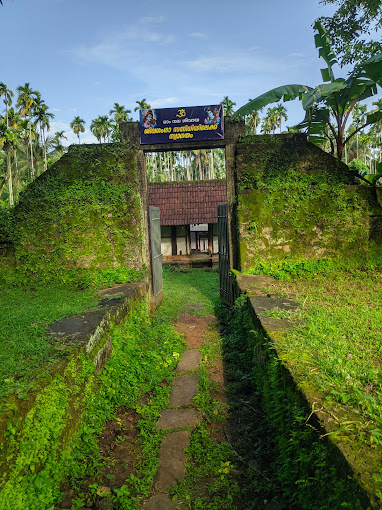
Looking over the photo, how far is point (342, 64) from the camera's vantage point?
8.58m

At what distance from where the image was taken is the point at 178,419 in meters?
3.84

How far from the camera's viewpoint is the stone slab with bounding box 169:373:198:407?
166 inches

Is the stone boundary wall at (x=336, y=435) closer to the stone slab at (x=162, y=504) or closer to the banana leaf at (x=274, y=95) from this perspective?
the stone slab at (x=162, y=504)

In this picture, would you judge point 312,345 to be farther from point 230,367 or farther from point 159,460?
point 230,367

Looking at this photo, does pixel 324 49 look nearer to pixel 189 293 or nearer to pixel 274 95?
pixel 274 95

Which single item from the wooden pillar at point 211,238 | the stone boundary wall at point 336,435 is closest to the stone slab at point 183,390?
the stone boundary wall at point 336,435

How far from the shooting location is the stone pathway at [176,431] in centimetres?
277

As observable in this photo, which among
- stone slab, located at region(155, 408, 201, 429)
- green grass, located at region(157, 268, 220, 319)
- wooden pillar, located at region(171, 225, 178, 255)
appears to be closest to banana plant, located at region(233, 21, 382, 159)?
green grass, located at region(157, 268, 220, 319)

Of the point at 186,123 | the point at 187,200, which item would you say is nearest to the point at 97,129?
the point at 187,200

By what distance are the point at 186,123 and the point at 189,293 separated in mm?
5067

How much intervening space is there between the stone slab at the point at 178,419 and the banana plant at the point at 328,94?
5.66 meters

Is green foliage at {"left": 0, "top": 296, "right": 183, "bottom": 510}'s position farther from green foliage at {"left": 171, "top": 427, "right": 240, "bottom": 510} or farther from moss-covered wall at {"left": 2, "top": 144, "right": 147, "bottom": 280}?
moss-covered wall at {"left": 2, "top": 144, "right": 147, "bottom": 280}

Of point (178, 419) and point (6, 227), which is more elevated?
point (6, 227)

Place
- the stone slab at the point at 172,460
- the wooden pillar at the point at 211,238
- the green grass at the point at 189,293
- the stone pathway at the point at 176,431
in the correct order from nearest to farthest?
1. the stone pathway at the point at 176,431
2. the stone slab at the point at 172,460
3. the green grass at the point at 189,293
4. the wooden pillar at the point at 211,238
